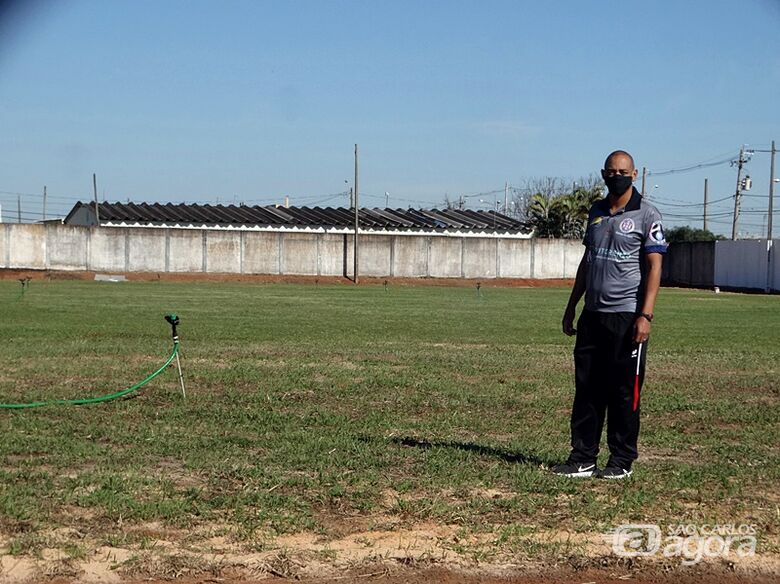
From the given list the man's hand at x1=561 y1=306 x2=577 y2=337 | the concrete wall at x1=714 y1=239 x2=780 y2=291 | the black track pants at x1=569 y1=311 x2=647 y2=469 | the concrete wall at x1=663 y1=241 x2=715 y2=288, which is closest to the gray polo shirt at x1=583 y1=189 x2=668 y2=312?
the black track pants at x1=569 y1=311 x2=647 y2=469

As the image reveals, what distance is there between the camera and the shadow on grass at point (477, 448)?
26.9 ft

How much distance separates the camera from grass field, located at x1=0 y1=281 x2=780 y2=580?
6.28m

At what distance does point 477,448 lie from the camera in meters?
8.75

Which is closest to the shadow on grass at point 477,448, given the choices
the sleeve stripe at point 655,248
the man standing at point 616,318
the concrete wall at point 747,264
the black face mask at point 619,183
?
the man standing at point 616,318

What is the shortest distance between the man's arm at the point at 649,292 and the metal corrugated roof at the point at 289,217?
74.7 metres

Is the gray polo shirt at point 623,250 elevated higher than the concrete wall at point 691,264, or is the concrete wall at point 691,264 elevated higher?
the gray polo shirt at point 623,250

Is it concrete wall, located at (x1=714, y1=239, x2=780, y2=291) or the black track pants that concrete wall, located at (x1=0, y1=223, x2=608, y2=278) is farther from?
the black track pants

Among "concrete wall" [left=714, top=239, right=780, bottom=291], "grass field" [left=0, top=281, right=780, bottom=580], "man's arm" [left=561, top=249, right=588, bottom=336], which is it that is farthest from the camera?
"concrete wall" [left=714, top=239, right=780, bottom=291]

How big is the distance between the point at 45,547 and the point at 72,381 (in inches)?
288

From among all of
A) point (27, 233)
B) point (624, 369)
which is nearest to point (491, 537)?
point (624, 369)

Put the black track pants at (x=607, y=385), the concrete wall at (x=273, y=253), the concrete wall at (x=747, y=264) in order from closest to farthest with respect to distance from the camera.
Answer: the black track pants at (x=607, y=385)
the concrete wall at (x=747, y=264)
the concrete wall at (x=273, y=253)

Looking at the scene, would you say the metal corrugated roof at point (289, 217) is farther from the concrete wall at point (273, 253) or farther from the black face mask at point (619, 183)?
the black face mask at point (619, 183)

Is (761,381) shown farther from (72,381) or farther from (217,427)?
(72,381)

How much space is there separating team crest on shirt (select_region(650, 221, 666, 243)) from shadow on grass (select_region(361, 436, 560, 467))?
186 centimetres
